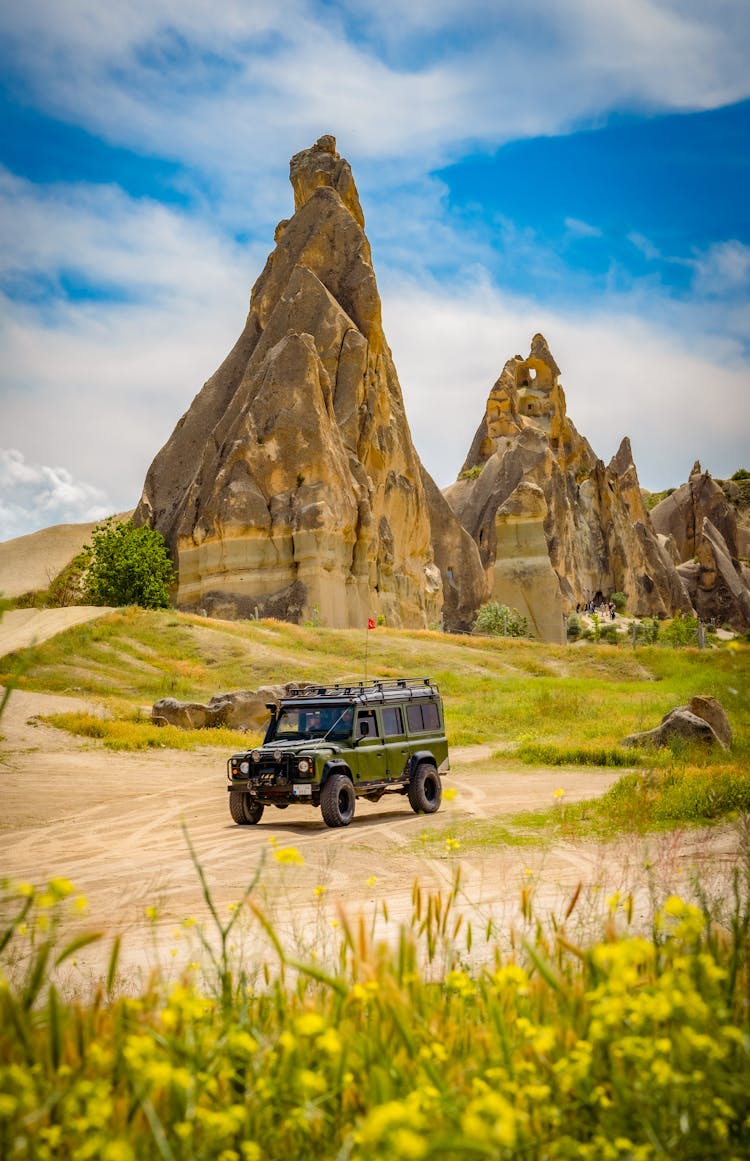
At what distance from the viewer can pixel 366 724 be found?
14.5 meters

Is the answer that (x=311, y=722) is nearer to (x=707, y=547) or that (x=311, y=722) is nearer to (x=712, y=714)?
(x=712, y=714)

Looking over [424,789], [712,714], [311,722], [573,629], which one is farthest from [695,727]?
[573,629]

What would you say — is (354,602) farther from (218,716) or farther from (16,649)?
(218,716)

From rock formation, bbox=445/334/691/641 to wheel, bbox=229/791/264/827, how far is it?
69.0 metres

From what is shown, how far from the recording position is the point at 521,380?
115438 millimetres

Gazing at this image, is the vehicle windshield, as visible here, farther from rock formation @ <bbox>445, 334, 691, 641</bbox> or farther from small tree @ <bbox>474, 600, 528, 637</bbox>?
rock formation @ <bbox>445, 334, 691, 641</bbox>

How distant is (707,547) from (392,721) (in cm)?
10832

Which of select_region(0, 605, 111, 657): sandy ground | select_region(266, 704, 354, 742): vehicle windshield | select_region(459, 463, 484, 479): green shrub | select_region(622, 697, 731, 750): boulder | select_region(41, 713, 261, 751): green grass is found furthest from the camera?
select_region(459, 463, 484, 479): green shrub

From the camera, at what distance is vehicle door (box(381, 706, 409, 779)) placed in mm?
14703

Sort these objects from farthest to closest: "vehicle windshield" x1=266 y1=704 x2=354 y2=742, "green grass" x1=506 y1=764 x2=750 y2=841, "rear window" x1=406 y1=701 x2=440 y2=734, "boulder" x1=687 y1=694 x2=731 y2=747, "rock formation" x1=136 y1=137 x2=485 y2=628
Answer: "rock formation" x1=136 y1=137 x2=485 y2=628 → "boulder" x1=687 y1=694 x2=731 y2=747 → "rear window" x1=406 y1=701 x2=440 y2=734 → "vehicle windshield" x1=266 y1=704 x2=354 y2=742 → "green grass" x1=506 y1=764 x2=750 y2=841

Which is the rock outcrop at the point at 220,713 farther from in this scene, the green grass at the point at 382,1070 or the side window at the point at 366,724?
the green grass at the point at 382,1070

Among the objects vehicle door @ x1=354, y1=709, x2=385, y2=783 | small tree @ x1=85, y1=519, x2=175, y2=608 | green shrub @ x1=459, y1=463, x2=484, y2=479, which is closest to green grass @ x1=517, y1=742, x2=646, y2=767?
vehicle door @ x1=354, y1=709, x2=385, y2=783

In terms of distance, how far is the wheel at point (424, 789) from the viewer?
14914 millimetres

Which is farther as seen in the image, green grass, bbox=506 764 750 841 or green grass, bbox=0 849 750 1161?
green grass, bbox=506 764 750 841
